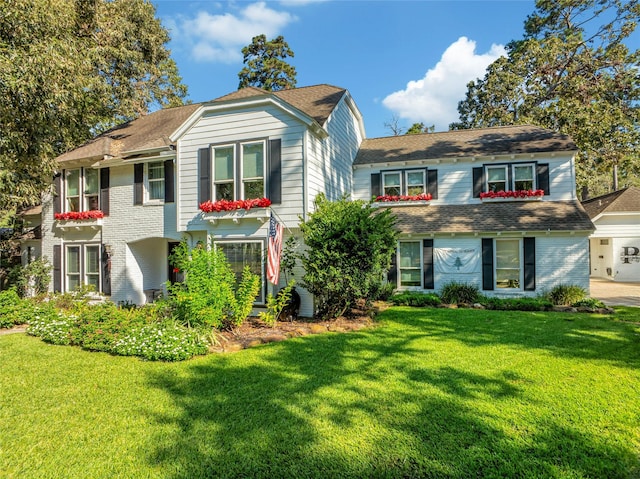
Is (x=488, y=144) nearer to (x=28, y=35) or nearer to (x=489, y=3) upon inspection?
(x=489, y=3)

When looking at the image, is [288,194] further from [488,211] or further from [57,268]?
[57,268]

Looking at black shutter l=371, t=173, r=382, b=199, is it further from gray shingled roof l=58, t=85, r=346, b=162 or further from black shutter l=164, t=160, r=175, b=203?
black shutter l=164, t=160, r=175, b=203

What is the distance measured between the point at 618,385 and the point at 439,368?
2462 mm

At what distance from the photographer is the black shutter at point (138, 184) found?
12.1m

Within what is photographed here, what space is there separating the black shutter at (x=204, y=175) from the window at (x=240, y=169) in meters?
0.18

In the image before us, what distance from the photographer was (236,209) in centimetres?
998

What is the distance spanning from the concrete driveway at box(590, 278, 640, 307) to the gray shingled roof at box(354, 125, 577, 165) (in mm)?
6045

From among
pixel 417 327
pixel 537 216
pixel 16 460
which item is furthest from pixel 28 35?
pixel 537 216

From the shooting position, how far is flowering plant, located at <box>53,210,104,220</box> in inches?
489

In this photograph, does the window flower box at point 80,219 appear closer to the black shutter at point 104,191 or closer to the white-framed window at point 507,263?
the black shutter at point 104,191

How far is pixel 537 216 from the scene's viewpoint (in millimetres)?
12758

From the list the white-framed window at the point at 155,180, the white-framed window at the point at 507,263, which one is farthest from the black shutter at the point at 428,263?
the white-framed window at the point at 155,180

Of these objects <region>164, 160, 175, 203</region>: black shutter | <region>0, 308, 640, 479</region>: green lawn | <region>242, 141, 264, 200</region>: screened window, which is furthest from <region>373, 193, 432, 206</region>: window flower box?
<region>0, 308, 640, 479</region>: green lawn

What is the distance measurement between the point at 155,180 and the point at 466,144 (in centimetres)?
1345
